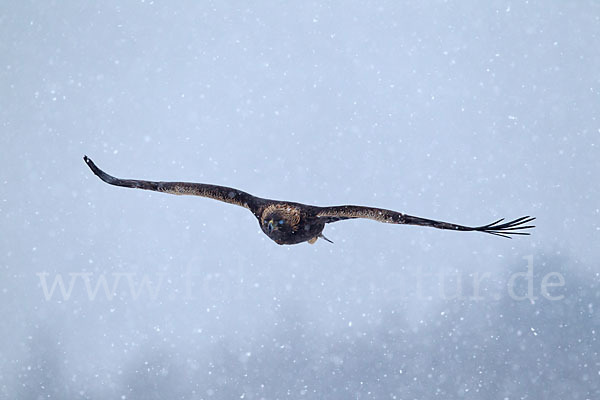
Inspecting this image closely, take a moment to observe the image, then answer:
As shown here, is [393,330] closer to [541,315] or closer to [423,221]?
[541,315]

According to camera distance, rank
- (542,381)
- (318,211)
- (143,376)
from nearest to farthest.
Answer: (318,211), (542,381), (143,376)

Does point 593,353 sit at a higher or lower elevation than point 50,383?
higher

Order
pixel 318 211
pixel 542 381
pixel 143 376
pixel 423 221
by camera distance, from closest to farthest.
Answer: pixel 423 221 < pixel 318 211 < pixel 542 381 < pixel 143 376

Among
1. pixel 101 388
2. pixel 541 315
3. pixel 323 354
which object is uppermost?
pixel 541 315

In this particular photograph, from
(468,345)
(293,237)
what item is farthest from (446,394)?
(293,237)

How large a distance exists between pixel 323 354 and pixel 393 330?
24.9 ft

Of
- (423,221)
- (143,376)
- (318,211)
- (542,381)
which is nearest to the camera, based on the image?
(423,221)

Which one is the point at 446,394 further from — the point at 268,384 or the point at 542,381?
the point at 268,384

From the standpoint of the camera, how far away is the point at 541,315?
68.3 meters

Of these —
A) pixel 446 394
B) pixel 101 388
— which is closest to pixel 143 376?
pixel 101 388

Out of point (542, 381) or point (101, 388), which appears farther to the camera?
point (101, 388)

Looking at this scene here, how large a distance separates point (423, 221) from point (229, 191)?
11.8ft

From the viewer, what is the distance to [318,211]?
10586mm

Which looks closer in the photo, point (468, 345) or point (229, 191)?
point (229, 191)
